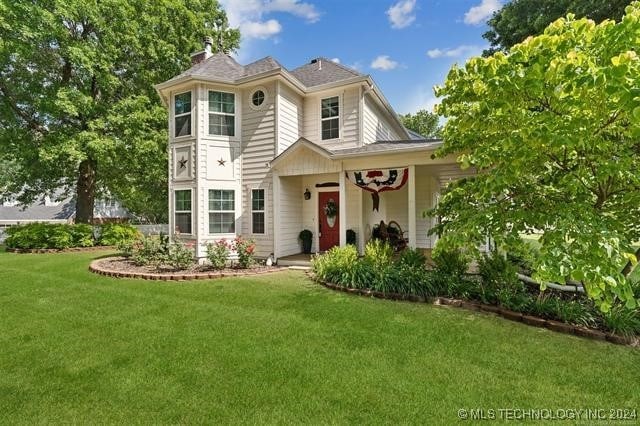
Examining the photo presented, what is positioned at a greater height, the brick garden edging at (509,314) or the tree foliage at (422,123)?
the tree foliage at (422,123)

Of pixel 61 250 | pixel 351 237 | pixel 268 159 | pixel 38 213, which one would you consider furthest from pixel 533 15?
pixel 38 213

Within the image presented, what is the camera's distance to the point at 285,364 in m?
3.50

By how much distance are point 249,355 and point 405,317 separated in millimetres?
2518

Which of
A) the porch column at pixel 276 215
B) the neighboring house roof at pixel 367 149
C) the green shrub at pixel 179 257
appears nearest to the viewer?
the neighboring house roof at pixel 367 149

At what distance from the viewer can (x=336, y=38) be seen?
13.1 meters

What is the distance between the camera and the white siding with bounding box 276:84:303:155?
10195mm

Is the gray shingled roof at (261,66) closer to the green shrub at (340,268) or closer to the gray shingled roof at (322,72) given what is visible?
the gray shingled roof at (322,72)

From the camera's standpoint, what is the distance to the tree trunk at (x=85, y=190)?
615 inches

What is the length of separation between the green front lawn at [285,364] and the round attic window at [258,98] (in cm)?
691

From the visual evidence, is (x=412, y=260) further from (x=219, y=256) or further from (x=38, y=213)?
(x=38, y=213)

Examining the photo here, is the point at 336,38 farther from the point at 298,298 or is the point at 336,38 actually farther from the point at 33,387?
the point at 33,387

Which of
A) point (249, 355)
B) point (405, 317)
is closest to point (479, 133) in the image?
point (405, 317)

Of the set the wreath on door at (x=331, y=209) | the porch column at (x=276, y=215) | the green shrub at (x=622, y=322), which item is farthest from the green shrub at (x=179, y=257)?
the green shrub at (x=622, y=322)

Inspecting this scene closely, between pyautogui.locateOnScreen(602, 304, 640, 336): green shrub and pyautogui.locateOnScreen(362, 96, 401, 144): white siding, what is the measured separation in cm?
773
